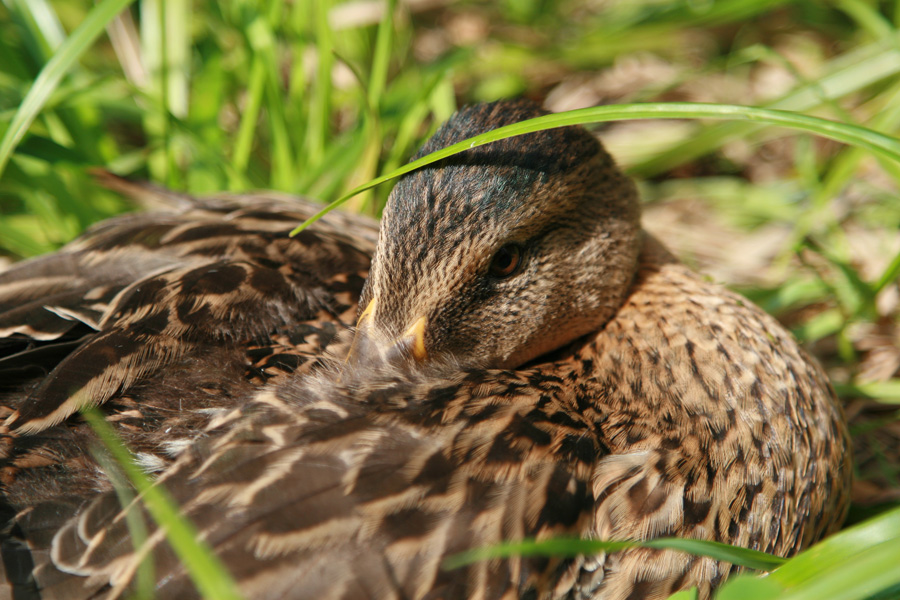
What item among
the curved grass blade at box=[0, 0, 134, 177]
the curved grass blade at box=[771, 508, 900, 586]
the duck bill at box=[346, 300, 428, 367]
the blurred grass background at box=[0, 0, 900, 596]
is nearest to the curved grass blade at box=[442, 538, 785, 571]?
the curved grass blade at box=[771, 508, 900, 586]

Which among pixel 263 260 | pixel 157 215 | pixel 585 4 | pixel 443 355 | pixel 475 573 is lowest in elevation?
pixel 475 573

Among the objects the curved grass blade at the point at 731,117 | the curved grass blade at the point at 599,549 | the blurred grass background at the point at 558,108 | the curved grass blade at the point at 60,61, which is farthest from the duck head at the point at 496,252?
the curved grass blade at the point at 60,61

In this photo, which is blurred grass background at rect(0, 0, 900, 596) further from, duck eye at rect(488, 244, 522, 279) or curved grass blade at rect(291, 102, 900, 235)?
duck eye at rect(488, 244, 522, 279)

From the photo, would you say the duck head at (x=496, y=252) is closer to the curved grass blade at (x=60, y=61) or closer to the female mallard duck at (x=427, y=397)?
the female mallard duck at (x=427, y=397)

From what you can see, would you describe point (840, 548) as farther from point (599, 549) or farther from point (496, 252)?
point (496, 252)

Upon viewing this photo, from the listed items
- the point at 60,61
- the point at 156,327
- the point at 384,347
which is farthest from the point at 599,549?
the point at 60,61

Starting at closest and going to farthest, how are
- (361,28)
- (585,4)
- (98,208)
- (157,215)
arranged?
(157,215) < (98,208) < (361,28) < (585,4)

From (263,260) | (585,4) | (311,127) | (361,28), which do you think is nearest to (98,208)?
(311,127)

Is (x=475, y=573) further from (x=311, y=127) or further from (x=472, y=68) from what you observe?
(x=472, y=68)
